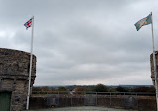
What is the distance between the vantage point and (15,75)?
12.8 metres

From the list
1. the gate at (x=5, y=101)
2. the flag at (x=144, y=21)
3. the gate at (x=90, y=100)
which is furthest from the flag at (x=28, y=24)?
the flag at (x=144, y=21)

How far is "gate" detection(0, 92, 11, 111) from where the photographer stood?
1261cm

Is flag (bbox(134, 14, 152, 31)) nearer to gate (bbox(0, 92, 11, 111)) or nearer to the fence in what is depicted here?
the fence

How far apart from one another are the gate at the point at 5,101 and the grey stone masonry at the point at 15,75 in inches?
11.8

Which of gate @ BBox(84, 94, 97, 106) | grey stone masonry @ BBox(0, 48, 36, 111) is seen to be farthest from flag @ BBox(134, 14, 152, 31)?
grey stone masonry @ BBox(0, 48, 36, 111)

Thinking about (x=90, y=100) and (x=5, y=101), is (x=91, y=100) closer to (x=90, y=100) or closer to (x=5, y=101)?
(x=90, y=100)

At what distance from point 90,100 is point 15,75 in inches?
271

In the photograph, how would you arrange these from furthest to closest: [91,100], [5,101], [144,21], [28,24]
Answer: [91,100] → [28,24] → [5,101] → [144,21]

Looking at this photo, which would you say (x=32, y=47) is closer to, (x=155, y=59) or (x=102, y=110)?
(x=102, y=110)

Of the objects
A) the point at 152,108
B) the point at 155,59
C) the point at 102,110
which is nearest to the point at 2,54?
the point at 102,110

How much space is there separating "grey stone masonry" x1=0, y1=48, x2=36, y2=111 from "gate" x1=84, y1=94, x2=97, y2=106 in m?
5.30

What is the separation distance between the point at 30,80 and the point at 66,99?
149 inches

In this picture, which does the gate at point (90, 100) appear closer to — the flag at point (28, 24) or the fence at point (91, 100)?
the fence at point (91, 100)

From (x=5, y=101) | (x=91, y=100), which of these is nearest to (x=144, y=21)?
(x=91, y=100)
